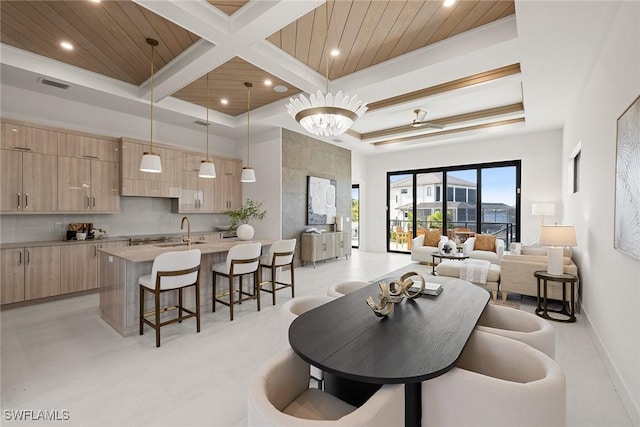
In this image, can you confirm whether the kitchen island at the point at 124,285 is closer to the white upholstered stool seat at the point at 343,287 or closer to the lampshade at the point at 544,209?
the white upholstered stool seat at the point at 343,287

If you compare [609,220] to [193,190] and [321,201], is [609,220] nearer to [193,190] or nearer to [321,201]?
[321,201]

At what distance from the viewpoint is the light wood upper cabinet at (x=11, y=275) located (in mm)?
3674

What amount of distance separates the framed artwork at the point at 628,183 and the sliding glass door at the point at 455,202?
477 centimetres

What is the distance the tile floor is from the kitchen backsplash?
1.12 meters

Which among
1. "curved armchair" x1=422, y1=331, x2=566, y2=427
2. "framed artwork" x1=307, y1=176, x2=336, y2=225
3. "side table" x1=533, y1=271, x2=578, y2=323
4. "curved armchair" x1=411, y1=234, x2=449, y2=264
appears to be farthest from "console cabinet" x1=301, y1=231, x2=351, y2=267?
"curved armchair" x1=422, y1=331, x2=566, y2=427

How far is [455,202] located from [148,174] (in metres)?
7.30

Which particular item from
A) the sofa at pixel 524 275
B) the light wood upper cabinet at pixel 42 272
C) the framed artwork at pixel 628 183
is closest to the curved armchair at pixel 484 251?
the sofa at pixel 524 275

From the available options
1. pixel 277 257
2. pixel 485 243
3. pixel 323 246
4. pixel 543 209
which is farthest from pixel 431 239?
pixel 277 257

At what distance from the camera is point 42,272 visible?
395cm

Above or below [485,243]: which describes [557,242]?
above

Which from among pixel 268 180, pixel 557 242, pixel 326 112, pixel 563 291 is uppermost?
pixel 326 112

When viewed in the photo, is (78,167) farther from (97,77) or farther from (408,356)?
(408,356)

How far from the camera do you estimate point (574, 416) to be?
74.0 inches

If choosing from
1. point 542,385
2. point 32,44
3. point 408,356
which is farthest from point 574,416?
point 32,44
